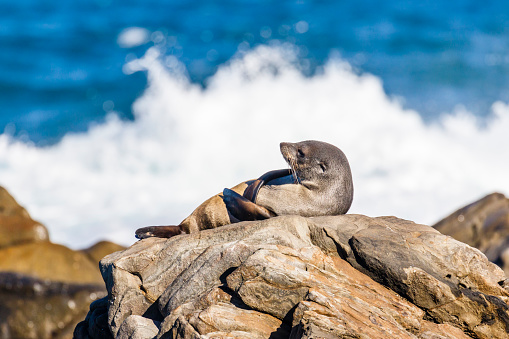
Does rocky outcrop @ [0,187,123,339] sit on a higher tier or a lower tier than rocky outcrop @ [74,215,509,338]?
higher

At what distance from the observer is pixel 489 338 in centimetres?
725

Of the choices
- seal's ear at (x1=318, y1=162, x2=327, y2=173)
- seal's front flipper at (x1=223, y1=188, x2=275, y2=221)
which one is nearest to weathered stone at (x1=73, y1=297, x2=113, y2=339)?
seal's front flipper at (x1=223, y1=188, x2=275, y2=221)

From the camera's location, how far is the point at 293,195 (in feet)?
28.2

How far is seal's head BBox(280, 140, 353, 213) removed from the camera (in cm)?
868

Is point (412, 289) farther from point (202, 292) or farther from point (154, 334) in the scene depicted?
point (154, 334)

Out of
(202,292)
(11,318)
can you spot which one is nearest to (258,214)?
(202,292)

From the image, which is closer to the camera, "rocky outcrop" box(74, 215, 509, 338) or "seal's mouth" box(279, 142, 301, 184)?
"rocky outcrop" box(74, 215, 509, 338)

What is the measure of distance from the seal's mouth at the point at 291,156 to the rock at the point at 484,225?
31.6ft

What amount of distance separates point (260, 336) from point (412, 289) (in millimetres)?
2225

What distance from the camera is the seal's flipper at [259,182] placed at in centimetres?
859

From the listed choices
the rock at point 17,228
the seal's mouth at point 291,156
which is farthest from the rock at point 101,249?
the seal's mouth at point 291,156

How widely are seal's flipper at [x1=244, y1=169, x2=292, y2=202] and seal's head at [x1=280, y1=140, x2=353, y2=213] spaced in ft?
0.97

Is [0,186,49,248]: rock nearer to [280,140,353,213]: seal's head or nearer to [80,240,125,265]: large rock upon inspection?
[80,240,125,265]: large rock

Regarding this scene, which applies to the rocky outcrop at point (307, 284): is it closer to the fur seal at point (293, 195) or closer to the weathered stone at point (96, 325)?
the weathered stone at point (96, 325)
